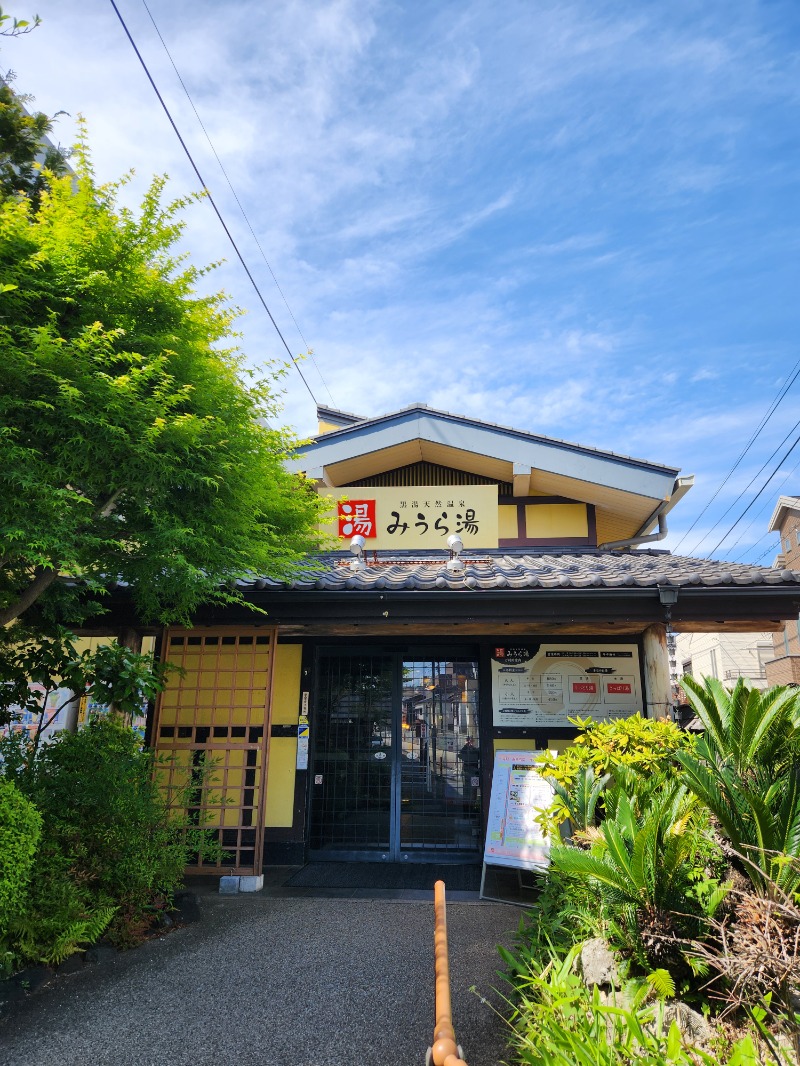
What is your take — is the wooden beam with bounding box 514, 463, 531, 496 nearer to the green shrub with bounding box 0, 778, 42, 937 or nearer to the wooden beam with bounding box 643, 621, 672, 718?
the wooden beam with bounding box 643, 621, 672, 718

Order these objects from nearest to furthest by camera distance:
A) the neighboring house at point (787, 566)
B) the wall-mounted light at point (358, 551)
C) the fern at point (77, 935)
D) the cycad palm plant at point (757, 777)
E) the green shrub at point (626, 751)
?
the cycad palm plant at point (757, 777), the fern at point (77, 935), the green shrub at point (626, 751), the wall-mounted light at point (358, 551), the neighboring house at point (787, 566)

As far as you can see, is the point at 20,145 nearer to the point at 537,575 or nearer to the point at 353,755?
the point at 537,575

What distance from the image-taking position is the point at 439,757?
8227 millimetres

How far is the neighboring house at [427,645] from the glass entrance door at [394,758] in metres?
0.02

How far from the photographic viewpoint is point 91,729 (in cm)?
572

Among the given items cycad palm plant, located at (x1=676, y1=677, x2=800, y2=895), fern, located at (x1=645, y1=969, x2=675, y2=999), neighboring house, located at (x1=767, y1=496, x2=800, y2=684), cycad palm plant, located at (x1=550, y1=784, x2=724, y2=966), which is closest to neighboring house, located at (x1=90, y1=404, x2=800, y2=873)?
cycad palm plant, located at (x1=676, y1=677, x2=800, y2=895)

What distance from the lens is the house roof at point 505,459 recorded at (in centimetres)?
923

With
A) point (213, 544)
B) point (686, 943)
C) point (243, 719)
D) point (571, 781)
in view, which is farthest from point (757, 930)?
point (243, 719)

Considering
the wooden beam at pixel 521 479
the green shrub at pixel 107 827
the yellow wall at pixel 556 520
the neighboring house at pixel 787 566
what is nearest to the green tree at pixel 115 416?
the green shrub at pixel 107 827

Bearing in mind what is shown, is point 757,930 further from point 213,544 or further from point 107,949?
point 107,949

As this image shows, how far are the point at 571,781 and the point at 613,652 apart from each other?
3.53 metres

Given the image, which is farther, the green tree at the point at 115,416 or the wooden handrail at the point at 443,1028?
the green tree at the point at 115,416

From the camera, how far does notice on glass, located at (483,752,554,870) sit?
6359 mm

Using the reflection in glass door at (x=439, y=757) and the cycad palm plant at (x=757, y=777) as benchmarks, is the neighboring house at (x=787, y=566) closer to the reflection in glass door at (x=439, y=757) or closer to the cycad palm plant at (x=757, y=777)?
the reflection in glass door at (x=439, y=757)
